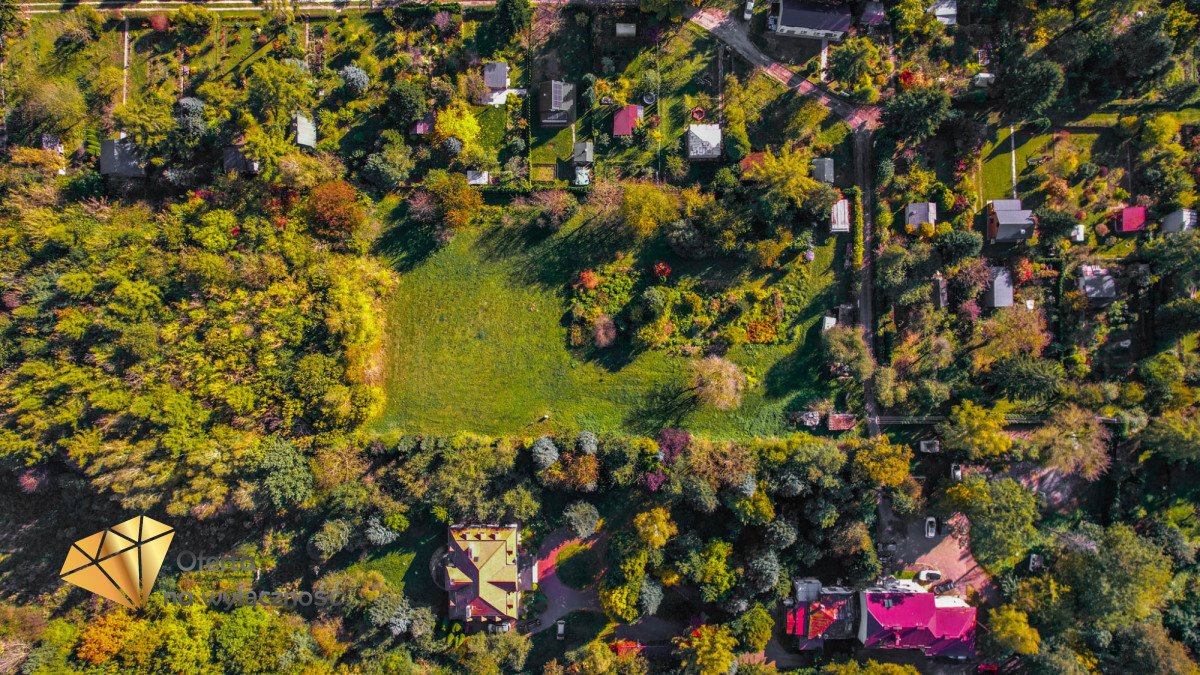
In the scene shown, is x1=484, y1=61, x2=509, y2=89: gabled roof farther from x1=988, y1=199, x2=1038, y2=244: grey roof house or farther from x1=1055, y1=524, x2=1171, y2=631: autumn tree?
x1=1055, y1=524, x2=1171, y2=631: autumn tree

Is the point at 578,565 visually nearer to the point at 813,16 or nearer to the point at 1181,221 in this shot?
the point at 813,16

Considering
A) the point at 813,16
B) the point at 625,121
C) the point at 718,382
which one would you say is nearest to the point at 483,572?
the point at 718,382

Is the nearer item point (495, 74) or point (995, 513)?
point (995, 513)

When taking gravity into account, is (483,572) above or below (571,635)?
above

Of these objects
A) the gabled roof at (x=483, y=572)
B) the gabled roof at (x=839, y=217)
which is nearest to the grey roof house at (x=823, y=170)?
the gabled roof at (x=839, y=217)

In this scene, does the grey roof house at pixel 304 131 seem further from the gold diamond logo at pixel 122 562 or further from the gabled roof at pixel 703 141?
the gold diamond logo at pixel 122 562

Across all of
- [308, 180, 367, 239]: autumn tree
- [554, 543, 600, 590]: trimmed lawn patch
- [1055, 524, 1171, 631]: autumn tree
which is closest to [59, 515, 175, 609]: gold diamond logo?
[308, 180, 367, 239]: autumn tree
